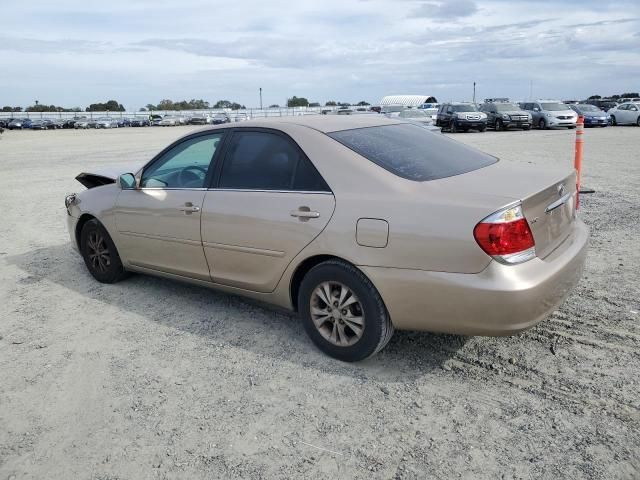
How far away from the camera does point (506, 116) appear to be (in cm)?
3117

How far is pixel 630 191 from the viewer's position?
9273 mm

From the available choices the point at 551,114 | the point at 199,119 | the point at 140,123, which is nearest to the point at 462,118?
the point at 551,114

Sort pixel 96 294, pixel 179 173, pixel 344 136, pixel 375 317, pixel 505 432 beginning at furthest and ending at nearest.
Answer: pixel 96 294 → pixel 179 173 → pixel 344 136 → pixel 375 317 → pixel 505 432

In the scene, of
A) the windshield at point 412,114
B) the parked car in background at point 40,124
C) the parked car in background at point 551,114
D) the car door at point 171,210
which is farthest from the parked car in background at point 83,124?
the car door at point 171,210

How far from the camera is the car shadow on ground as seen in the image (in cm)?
368

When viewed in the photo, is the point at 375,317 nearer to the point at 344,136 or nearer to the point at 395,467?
the point at 395,467

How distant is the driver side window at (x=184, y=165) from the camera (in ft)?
14.7

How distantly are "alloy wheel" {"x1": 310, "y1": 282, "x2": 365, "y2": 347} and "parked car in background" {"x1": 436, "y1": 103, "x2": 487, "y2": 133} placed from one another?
28.8 metres

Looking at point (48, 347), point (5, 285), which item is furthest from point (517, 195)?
point (5, 285)

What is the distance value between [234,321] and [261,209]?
3.54ft

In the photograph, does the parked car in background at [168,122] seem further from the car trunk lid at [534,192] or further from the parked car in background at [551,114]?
the car trunk lid at [534,192]

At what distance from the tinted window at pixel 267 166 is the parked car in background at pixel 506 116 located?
97.2 feet

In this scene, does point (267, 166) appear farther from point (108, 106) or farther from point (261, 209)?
point (108, 106)

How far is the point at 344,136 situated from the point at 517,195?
127cm
